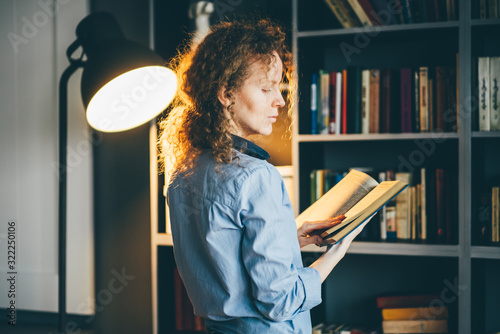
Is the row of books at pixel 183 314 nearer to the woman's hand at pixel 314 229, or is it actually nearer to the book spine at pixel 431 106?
the woman's hand at pixel 314 229

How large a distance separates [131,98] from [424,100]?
106cm

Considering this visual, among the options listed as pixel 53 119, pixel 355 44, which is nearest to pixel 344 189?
pixel 355 44

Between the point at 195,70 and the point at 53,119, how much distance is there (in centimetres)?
126

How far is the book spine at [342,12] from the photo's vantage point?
1796mm

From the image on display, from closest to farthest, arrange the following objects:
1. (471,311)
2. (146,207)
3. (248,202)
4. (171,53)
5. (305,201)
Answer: (248,202), (471,311), (305,201), (171,53), (146,207)

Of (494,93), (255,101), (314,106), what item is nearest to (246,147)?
(255,101)

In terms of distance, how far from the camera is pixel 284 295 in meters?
0.92

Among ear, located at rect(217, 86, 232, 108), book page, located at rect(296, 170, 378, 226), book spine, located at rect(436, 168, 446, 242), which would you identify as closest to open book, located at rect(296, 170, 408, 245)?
book page, located at rect(296, 170, 378, 226)

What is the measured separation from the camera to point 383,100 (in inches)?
72.1

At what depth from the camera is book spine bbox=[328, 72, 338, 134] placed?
6.05 feet

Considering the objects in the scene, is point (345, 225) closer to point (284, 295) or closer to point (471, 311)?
point (284, 295)

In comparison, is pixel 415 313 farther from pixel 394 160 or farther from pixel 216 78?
pixel 216 78

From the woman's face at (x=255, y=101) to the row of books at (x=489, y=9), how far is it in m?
1.06

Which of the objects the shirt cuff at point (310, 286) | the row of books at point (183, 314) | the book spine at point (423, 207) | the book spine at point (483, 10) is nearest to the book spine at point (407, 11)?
the book spine at point (483, 10)
